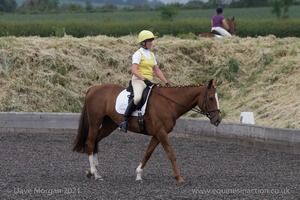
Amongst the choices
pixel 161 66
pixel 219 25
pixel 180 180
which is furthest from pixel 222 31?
pixel 180 180

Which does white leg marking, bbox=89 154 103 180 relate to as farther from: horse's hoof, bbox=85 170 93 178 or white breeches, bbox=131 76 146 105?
white breeches, bbox=131 76 146 105

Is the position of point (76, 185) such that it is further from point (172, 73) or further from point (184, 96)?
point (172, 73)

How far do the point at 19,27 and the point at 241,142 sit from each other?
20204 mm

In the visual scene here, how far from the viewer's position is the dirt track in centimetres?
1233

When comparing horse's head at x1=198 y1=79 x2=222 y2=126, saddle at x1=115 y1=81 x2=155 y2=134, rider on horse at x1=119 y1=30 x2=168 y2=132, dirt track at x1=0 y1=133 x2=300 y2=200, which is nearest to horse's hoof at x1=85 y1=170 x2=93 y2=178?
dirt track at x1=0 y1=133 x2=300 y2=200

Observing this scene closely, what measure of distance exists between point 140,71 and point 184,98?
0.82 m

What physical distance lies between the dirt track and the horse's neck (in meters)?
1.05

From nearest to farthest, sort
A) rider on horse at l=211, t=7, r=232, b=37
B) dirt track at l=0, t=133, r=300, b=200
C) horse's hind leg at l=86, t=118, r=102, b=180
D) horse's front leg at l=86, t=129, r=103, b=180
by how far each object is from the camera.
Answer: dirt track at l=0, t=133, r=300, b=200
horse's front leg at l=86, t=129, r=103, b=180
horse's hind leg at l=86, t=118, r=102, b=180
rider on horse at l=211, t=7, r=232, b=37

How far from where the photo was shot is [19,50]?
24078mm

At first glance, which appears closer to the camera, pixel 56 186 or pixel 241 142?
pixel 56 186

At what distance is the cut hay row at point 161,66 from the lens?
72.8ft

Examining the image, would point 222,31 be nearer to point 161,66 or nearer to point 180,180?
point 161,66

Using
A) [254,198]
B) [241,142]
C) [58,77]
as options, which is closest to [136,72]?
[254,198]

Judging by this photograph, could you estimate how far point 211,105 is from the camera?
45.6 feet
